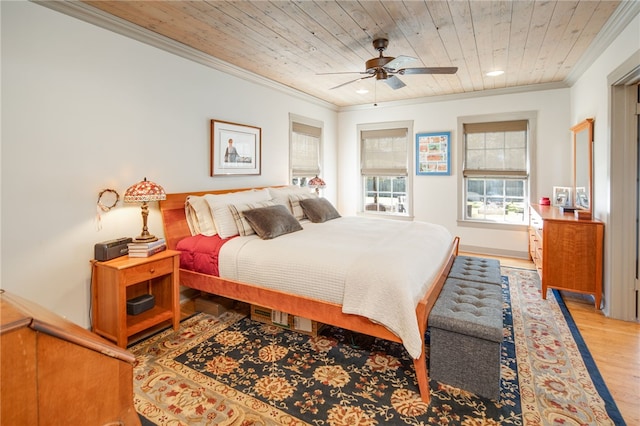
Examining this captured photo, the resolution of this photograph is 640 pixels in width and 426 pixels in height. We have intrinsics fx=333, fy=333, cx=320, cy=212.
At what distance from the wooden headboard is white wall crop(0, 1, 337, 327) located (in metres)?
0.08

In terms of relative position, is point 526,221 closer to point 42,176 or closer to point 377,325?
point 377,325

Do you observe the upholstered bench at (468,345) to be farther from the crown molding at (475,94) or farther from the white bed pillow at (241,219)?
the crown molding at (475,94)

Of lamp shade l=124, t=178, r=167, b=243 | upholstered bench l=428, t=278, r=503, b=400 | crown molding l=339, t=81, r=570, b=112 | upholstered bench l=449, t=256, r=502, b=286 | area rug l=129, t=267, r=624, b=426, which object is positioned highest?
crown molding l=339, t=81, r=570, b=112

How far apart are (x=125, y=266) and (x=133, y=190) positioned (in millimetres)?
656

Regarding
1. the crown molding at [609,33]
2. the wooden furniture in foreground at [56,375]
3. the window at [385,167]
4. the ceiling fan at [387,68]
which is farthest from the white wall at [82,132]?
the window at [385,167]

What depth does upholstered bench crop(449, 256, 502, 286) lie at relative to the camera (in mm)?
2736

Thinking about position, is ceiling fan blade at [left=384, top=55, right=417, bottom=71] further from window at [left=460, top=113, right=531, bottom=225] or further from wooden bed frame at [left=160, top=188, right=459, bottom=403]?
window at [left=460, top=113, right=531, bottom=225]

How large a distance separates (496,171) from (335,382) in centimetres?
445

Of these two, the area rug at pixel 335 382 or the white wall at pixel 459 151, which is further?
the white wall at pixel 459 151

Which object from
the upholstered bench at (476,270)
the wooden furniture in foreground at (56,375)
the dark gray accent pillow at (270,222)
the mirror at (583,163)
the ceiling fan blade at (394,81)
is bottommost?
the upholstered bench at (476,270)

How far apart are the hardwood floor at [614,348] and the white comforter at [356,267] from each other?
3.58 ft

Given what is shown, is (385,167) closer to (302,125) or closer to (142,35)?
(302,125)

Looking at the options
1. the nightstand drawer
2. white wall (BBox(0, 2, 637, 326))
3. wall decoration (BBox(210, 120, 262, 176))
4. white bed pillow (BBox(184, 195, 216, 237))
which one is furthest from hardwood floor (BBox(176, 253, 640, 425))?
wall decoration (BBox(210, 120, 262, 176))

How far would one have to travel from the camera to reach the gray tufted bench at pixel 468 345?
1966 millimetres
